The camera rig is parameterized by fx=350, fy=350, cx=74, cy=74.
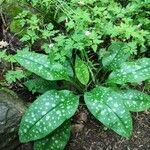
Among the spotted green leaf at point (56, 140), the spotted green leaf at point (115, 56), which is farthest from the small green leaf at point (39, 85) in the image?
the spotted green leaf at point (115, 56)

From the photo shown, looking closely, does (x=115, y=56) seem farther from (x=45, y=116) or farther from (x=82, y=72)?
(x=45, y=116)

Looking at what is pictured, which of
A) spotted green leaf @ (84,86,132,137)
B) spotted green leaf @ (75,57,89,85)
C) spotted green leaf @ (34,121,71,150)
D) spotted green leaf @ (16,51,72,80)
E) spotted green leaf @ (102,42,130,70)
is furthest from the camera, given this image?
spotted green leaf @ (102,42,130,70)

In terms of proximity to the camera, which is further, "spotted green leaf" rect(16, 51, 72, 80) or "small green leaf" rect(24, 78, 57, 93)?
"small green leaf" rect(24, 78, 57, 93)

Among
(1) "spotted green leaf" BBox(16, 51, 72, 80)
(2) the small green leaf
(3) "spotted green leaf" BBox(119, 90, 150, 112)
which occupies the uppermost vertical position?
(1) "spotted green leaf" BBox(16, 51, 72, 80)

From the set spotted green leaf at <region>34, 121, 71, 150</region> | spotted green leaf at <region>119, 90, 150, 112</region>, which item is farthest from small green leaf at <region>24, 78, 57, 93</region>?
spotted green leaf at <region>119, 90, 150, 112</region>

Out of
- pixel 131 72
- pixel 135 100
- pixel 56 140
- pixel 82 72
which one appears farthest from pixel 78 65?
pixel 56 140

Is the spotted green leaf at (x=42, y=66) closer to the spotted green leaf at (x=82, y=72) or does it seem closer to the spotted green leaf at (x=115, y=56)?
the spotted green leaf at (x=82, y=72)

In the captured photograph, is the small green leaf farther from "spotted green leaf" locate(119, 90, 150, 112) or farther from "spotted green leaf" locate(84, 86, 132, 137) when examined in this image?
"spotted green leaf" locate(119, 90, 150, 112)
